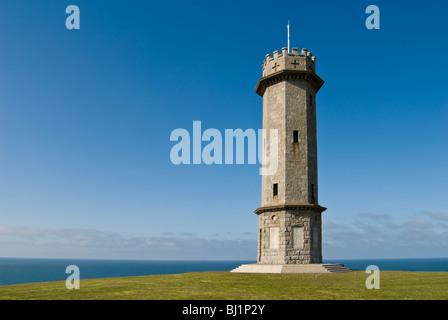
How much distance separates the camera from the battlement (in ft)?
113

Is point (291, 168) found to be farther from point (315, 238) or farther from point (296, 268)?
point (296, 268)

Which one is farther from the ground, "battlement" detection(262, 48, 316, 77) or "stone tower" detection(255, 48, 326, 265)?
"battlement" detection(262, 48, 316, 77)

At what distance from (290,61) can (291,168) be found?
10389 mm

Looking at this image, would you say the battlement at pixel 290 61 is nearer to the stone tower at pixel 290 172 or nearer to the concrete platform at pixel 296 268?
the stone tower at pixel 290 172

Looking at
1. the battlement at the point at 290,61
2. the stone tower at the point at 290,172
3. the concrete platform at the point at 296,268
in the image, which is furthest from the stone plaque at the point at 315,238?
the battlement at the point at 290,61

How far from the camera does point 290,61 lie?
34594 millimetres

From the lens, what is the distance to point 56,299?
13.5 m

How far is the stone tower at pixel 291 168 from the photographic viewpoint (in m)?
31.3

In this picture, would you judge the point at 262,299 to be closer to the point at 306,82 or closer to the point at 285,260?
the point at 285,260

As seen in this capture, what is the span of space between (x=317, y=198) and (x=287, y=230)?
482 centimetres

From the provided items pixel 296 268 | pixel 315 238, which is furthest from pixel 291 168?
pixel 296 268

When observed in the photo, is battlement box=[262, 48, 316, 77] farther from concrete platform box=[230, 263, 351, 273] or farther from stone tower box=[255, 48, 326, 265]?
concrete platform box=[230, 263, 351, 273]

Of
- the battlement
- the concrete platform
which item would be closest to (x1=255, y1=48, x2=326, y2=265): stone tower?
the battlement

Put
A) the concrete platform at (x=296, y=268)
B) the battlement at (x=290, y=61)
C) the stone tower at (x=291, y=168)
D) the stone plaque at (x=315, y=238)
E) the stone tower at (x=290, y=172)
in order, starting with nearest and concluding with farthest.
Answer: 1. the concrete platform at (x=296, y=268)
2. the stone tower at (x=290, y=172)
3. the stone tower at (x=291, y=168)
4. the stone plaque at (x=315, y=238)
5. the battlement at (x=290, y=61)
